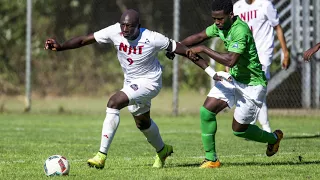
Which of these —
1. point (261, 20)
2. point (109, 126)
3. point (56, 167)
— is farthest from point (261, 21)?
point (56, 167)

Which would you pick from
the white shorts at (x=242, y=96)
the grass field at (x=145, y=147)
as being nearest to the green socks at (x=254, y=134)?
the white shorts at (x=242, y=96)

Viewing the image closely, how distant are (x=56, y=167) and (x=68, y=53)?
15840 millimetres

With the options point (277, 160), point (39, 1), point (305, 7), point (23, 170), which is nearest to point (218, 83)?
point (277, 160)

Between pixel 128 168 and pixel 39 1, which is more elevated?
pixel 39 1

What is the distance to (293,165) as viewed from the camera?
876cm

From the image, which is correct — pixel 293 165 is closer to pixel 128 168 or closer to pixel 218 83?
pixel 218 83

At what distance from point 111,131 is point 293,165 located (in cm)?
203

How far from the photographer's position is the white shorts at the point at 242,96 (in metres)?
8.91

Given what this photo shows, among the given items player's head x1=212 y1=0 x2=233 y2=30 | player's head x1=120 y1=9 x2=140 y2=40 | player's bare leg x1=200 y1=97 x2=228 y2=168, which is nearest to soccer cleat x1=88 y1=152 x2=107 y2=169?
player's bare leg x1=200 y1=97 x2=228 y2=168

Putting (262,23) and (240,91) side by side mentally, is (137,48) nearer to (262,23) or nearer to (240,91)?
(240,91)

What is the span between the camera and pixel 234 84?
898 cm

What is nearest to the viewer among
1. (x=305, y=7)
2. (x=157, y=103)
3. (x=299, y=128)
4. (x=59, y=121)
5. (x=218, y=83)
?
(x=218, y=83)

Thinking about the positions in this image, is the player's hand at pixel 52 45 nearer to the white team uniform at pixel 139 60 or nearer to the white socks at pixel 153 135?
the white team uniform at pixel 139 60

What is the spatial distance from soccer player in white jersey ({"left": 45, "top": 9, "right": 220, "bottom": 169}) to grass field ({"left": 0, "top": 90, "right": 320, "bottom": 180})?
19.0 inches
